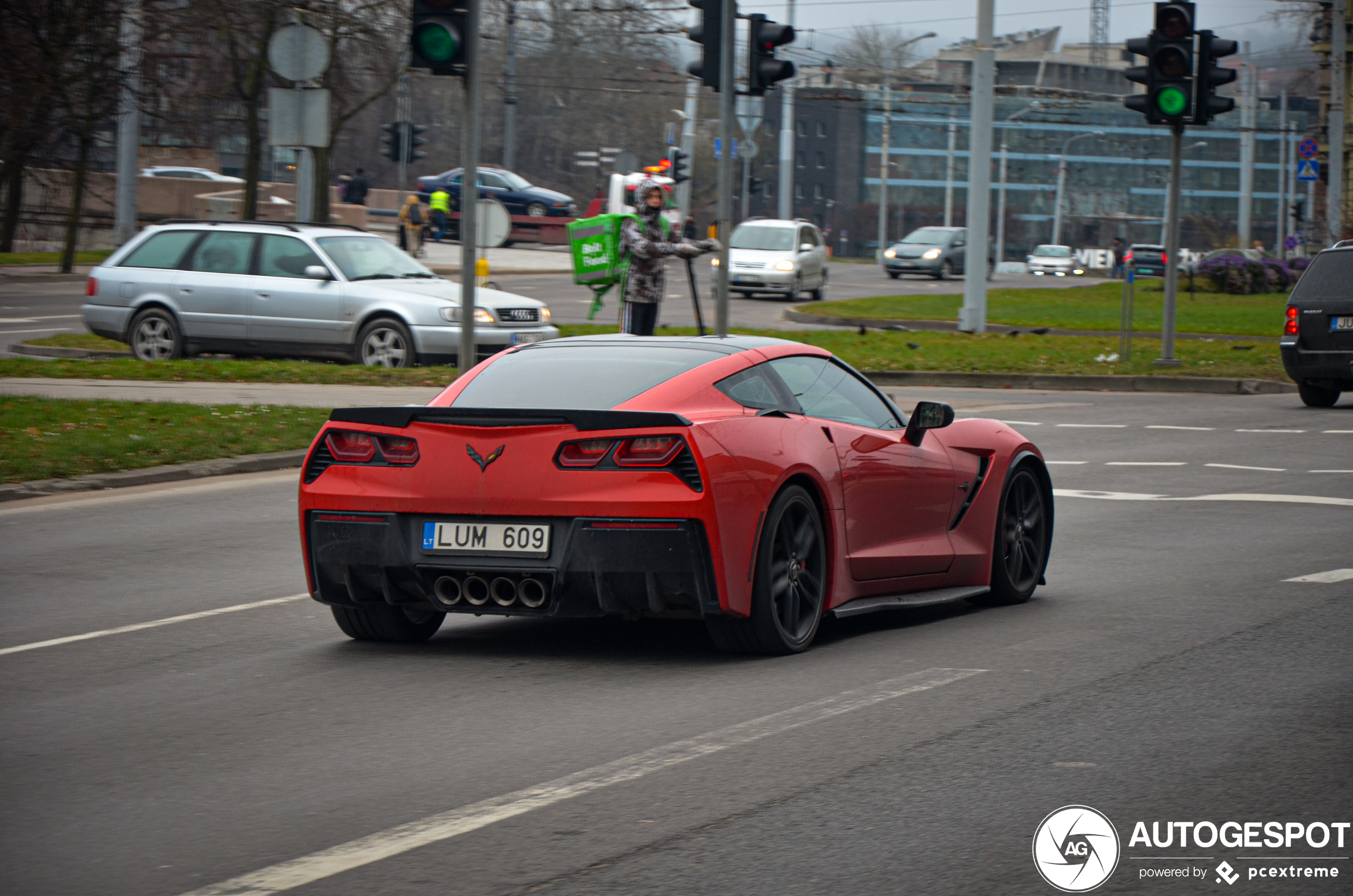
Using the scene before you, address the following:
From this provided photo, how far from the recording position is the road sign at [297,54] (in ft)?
55.1

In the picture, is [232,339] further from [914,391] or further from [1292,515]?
[1292,515]

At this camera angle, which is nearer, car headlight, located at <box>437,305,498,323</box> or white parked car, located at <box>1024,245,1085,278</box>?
car headlight, located at <box>437,305,498,323</box>

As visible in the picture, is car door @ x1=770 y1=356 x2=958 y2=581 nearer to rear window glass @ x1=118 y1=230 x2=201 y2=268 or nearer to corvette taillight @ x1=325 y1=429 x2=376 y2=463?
corvette taillight @ x1=325 y1=429 x2=376 y2=463

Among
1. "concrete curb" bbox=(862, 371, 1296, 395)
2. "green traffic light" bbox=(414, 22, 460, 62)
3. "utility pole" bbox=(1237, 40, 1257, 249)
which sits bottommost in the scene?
"concrete curb" bbox=(862, 371, 1296, 395)

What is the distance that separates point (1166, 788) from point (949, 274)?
5360 centimetres

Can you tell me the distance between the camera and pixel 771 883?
4.23m

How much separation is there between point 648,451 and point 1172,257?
18.3 meters

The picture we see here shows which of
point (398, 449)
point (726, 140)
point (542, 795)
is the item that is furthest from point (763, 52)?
point (542, 795)

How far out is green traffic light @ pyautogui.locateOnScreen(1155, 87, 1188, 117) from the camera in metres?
22.0

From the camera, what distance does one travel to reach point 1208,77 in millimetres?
22031

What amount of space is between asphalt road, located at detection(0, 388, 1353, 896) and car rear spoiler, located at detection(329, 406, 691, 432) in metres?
0.92

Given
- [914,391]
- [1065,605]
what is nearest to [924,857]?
[1065,605]

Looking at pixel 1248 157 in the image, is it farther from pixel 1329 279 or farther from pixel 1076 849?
pixel 1076 849

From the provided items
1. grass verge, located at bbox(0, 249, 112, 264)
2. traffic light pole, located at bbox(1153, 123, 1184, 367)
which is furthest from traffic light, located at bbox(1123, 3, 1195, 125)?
grass verge, located at bbox(0, 249, 112, 264)
